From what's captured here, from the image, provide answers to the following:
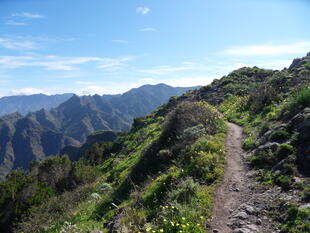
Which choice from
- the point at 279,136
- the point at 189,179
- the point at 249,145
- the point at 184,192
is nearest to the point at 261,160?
the point at 279,136

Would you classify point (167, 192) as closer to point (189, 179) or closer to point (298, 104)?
point (189, 179)

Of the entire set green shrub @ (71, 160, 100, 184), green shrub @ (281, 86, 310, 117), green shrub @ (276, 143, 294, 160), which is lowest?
green shrub @ (71, 160, 100, 184)

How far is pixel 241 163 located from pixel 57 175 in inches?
801

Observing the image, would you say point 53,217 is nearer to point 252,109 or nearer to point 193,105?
point 193,105

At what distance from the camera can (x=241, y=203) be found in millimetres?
6922

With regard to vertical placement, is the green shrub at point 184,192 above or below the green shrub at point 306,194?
below

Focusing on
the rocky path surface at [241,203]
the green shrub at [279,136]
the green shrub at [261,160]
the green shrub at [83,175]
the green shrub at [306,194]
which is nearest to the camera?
the rocky path surface at [241,203]

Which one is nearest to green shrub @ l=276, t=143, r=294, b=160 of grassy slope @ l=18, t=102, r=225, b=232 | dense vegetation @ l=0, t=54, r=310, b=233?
dense vegetation @ l=0, t=54, r=310, b=233

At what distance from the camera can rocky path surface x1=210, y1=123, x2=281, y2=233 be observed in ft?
19.4

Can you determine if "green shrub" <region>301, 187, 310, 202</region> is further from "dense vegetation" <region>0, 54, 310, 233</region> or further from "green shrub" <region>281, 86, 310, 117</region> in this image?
"green shrub" <region>281, 86, 310, 117</region>

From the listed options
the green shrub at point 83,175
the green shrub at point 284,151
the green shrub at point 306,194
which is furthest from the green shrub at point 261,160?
the green shrub at point 83,175

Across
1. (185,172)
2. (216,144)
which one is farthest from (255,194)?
(216,144)

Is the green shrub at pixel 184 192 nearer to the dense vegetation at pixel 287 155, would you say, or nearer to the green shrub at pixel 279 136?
the dense vegetation at pixel 287 155

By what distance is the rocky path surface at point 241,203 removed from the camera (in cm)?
590
